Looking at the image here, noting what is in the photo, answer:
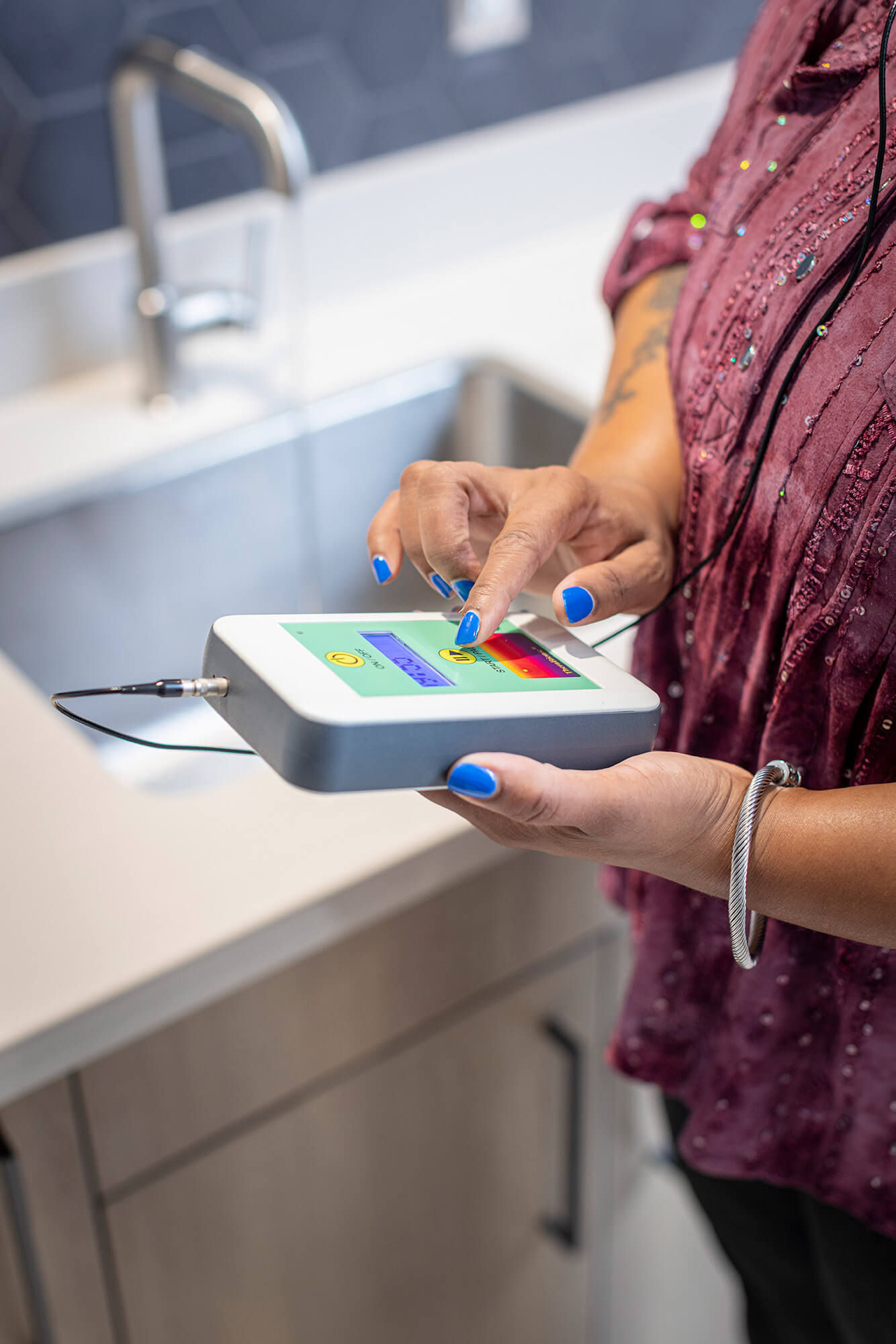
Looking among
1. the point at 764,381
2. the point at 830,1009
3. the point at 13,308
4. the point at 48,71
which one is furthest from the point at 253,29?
the point at 830,1009

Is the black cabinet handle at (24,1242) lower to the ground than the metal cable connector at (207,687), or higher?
lower

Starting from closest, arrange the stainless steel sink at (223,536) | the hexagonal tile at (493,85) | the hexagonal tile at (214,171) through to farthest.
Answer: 1. the stainless steel sink at (223,536)
2. the hexagonal tile at (214,171)
3. the hexagonal tile at (493,85)

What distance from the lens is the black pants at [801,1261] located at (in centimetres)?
70

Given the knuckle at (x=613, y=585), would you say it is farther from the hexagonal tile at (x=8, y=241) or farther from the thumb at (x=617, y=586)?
the hexagonal tile at (x=8, y=241)

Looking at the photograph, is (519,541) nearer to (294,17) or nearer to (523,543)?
(523,543)

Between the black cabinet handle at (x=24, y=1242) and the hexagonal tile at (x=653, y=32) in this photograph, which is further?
the hexagonal tile at (x=653, y=32)

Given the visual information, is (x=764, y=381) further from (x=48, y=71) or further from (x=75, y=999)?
(x=48, y=71)

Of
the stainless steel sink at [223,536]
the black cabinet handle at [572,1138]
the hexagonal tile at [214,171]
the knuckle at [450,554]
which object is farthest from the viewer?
the hexagonal tile at [214,171]

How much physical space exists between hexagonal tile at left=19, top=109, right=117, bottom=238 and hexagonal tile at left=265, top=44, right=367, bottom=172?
18 cm

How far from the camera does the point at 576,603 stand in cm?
55

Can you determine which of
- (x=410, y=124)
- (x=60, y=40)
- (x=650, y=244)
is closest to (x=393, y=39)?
(x=410, y=124)

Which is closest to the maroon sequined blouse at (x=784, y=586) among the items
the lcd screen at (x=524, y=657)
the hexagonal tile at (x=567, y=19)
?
the lcd screen at (x=524, y=657)

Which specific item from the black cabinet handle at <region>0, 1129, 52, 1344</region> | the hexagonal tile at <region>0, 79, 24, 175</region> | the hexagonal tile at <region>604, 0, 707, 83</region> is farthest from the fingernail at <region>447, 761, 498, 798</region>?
the hexagonal tile at <region>604, 0, 707, 83</region>

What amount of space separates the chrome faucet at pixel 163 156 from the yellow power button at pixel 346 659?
57 centimetres
